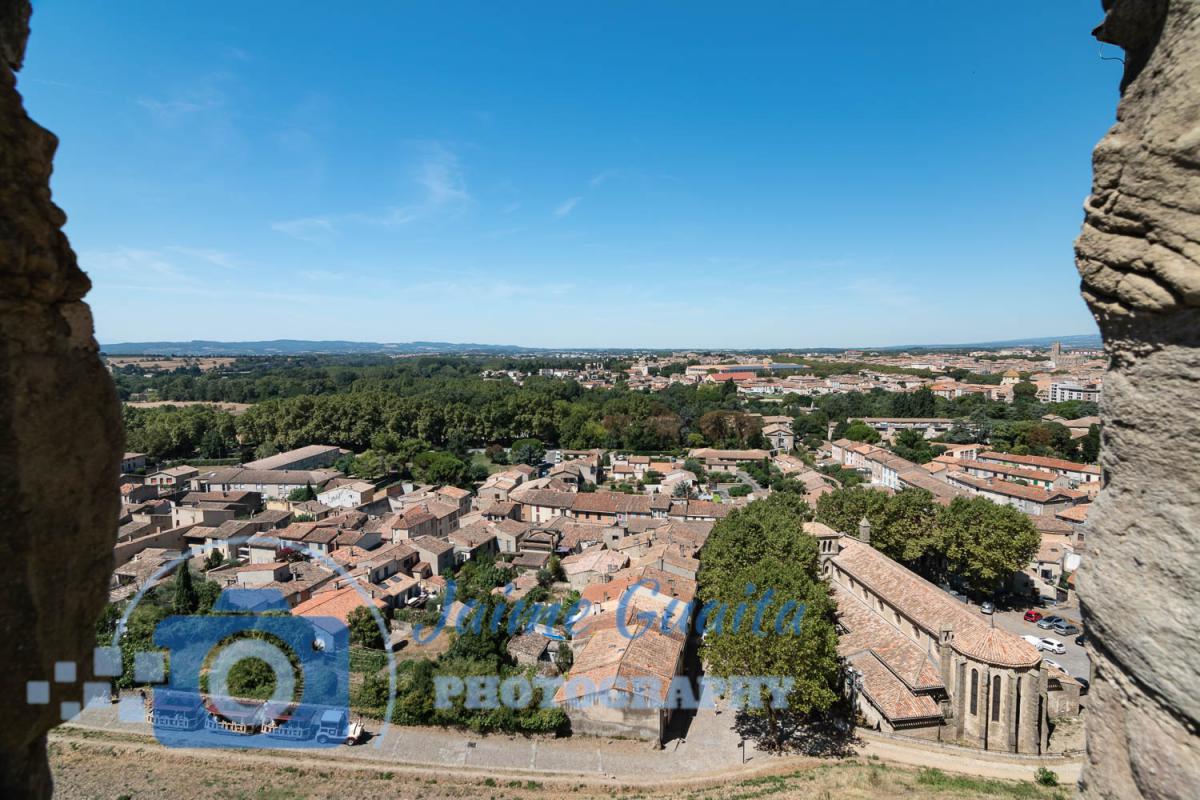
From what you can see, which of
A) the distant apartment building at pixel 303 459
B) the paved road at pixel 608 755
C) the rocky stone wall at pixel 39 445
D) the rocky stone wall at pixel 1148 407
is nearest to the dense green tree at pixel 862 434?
the paved road at pixel 608 755

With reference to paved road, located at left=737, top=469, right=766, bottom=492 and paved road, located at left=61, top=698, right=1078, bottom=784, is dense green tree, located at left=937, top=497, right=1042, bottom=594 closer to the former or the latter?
paved road, located at left=61, top=698, right=1078, bottom=784

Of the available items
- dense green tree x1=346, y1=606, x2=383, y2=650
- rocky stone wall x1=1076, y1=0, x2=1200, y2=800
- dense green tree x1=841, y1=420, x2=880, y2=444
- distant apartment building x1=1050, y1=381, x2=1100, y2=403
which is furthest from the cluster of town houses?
distant apartment building x1=1050, y1=381, x2=1100, y2=403

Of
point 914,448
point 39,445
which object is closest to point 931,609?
point 39,445

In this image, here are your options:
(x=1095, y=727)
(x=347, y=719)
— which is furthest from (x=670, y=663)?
(x=1095, y=727)

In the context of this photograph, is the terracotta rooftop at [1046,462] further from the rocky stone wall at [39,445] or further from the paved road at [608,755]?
the rocky stone wall at [39,445]

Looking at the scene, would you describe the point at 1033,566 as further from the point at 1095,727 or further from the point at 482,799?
the point at 1095,727

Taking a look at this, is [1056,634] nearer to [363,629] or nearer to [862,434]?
[363,629]
